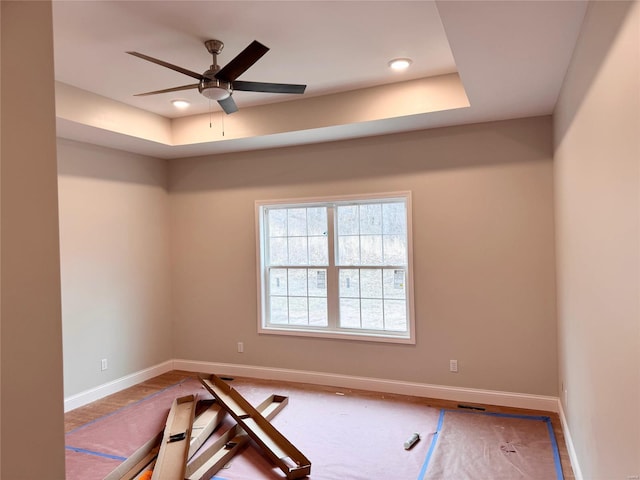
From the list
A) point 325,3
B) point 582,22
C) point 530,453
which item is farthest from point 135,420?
point 582,22

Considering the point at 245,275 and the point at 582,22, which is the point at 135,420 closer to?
the point at 245,275

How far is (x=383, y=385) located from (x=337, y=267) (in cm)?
127

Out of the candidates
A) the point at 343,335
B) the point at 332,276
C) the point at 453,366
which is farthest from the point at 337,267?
the point at 453,366

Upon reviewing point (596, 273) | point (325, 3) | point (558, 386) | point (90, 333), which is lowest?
point (558, 386)

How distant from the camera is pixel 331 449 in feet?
10.3

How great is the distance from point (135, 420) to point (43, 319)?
329 cm

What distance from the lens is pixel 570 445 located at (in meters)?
2.89

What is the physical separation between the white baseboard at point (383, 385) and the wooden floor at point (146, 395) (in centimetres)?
7

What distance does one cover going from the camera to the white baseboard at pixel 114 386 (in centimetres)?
407

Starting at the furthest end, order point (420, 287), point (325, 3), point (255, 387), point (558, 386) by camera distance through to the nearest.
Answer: point (255, 387), point (420, 287), point (558, 386), point (325, 3)

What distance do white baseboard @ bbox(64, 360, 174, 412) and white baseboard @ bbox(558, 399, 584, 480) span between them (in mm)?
4087

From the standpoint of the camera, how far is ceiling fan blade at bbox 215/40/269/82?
2340mm

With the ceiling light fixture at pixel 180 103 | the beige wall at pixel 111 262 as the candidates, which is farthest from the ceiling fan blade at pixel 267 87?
the beige wall at pixel 111 262

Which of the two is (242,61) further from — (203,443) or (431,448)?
(431,448)
